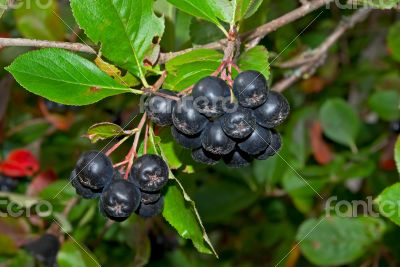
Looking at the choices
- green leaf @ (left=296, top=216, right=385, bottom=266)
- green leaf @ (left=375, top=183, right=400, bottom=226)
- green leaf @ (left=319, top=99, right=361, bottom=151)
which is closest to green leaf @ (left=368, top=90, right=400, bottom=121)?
green leaf @ (left=319, top=99, right=361, bottom=151)

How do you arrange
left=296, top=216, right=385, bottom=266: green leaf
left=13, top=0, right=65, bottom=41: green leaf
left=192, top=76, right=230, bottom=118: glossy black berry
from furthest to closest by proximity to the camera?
left=296, top=216, right=385, bottom=266: green leaf < left=13, top=0, right=65, bottom=41: green leaf < left=192, top=76, right=230, bottom=118: glossy black berry

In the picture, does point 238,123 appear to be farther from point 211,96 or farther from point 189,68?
point 189,68

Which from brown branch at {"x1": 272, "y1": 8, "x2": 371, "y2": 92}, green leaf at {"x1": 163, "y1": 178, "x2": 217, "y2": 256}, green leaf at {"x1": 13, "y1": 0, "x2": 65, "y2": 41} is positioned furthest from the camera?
green leaf at {"x1": 13, "y1": 0, "x2": 65, "y2": 41}

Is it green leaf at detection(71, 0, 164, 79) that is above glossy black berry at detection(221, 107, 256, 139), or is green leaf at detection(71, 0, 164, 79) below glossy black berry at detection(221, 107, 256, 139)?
above

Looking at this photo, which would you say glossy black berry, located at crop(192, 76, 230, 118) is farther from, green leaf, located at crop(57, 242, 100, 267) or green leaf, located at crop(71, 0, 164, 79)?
green leaf, located at crop(57, 242, 100, 267)

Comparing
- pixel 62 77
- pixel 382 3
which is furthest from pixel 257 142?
pixel 382 3

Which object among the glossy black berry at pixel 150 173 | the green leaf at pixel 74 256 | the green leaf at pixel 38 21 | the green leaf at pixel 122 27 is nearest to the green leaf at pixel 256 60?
the green leaf at pixel 122 27
